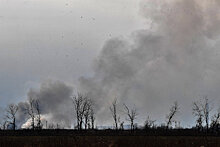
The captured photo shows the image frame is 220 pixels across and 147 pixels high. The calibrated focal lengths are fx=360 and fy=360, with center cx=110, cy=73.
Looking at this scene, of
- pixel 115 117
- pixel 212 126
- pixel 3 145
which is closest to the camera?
pixel 3 145

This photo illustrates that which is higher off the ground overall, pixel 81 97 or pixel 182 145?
pixel 81 97

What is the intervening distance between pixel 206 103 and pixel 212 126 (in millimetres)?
12285

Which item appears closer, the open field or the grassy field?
the grassy field


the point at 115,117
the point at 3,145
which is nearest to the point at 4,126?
the point at 115,117

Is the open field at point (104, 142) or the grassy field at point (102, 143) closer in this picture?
the grassy field at point (102, 143)

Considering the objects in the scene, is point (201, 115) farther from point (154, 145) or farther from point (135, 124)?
point (154, 145)

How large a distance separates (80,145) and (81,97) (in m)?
88.7

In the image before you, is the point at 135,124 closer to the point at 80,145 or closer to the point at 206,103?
the point at 206,103

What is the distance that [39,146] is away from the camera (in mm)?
23672

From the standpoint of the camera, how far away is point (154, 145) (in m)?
25.7

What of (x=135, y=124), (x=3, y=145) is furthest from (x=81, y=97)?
(x=3, y=145)

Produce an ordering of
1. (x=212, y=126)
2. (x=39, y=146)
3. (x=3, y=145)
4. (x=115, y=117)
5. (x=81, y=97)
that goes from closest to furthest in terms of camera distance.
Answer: (x=39, y=146)
(x=3, y=145)
(x=212, y=126)
(x=115, y=117)
(x=81, y=97)

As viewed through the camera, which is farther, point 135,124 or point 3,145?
point 135,124

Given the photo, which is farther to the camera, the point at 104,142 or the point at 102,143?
the point at 104,142
